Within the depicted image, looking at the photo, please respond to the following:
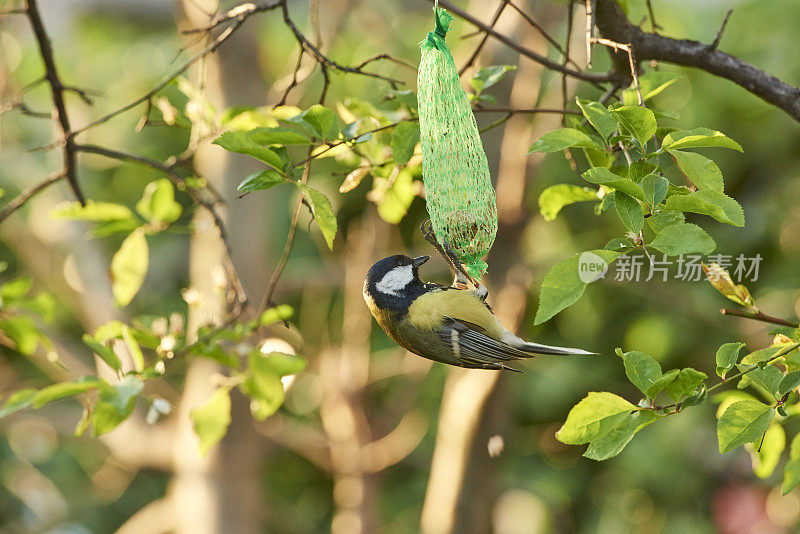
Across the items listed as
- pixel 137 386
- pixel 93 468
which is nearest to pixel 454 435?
pixel 137 386

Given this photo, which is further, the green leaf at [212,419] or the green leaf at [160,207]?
the green leaf at [160,207]

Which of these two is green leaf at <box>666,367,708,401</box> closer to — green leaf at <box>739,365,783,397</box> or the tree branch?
green leaf at <box>739,365,783,397</box>

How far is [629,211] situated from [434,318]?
406 mm

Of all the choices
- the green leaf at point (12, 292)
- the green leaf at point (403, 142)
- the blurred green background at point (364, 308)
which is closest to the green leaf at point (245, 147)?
the green leaf at point (403, 142)

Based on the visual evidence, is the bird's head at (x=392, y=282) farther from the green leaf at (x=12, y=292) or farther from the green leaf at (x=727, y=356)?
the green leaf at (x=12, y=292)

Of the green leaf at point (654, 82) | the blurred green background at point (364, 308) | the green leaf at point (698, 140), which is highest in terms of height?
the green leaf at point (654, 82)

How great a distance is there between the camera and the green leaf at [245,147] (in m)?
0.90

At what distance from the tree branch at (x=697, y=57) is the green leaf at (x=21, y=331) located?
1.07m

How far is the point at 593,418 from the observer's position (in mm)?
841

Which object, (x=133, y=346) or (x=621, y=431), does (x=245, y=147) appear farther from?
(x=621, y=431)

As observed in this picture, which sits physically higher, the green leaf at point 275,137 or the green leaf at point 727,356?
the green leaf at point 275,137

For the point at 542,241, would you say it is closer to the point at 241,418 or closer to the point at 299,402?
the point at 299,402

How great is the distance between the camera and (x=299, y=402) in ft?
13.8

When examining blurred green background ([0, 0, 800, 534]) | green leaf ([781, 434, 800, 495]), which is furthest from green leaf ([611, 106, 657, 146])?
blurred green background ([0, 0, 800, 534])
